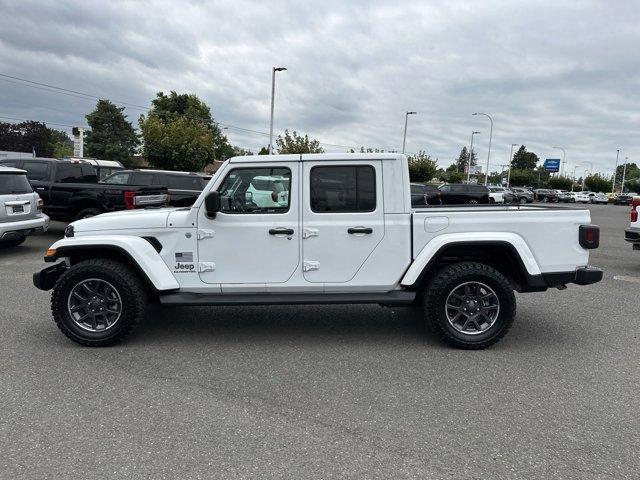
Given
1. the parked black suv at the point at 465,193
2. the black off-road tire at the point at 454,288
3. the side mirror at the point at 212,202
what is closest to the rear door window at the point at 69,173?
the side mirror at the point at 212,202

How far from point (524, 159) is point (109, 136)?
104 meters

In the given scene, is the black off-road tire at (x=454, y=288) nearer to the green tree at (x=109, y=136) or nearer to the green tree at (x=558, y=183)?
the green tree at (x=109, y=136)

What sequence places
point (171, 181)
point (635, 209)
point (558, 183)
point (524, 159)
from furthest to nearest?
point (524, 159) → point (558, 183) → point (171, 181) → point (635, 209)

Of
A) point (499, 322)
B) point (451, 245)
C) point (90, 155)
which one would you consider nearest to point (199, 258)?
point (451, 245)

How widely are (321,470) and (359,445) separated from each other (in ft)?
1.19

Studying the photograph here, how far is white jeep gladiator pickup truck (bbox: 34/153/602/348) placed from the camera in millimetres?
4605

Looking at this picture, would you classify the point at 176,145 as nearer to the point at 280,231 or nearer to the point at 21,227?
the point at 21,227

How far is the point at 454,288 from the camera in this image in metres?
4.62

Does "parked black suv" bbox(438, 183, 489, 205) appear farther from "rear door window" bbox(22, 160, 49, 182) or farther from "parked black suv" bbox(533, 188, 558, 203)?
"parked black suv" bbox(533, 188, 558, 203)

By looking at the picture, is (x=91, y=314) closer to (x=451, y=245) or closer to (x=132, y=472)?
(x=132, y=472)

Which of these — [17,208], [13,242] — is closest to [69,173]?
[13,242]

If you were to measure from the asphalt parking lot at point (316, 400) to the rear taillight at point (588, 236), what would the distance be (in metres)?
1.05

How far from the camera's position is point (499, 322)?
183 inches

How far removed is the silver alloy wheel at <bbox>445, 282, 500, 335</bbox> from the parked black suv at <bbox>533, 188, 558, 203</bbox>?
59.1m
